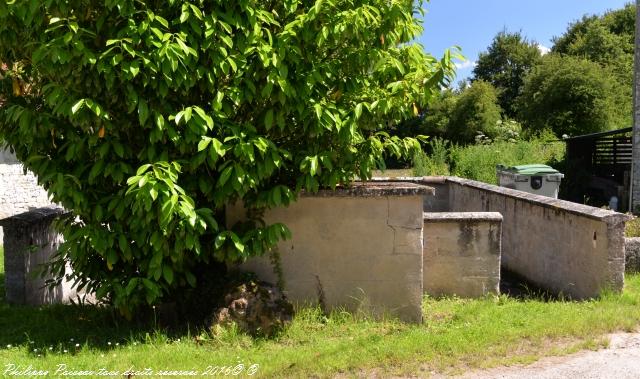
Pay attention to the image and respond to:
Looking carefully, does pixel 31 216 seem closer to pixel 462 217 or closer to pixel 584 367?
pixel 462 217

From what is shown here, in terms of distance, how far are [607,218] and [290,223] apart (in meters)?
3.80

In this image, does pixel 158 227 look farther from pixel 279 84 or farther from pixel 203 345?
pixel 279 84

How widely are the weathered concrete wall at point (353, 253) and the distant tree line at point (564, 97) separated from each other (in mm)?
19442

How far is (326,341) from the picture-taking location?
5.73 metres

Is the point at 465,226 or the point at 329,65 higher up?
the point at 329,65

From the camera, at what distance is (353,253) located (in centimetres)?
639

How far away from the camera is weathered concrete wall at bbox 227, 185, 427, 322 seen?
6320 mm

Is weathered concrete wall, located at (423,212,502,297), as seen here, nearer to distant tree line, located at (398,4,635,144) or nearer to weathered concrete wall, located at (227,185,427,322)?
weathered concrete wall, located at (227,185,427,322)

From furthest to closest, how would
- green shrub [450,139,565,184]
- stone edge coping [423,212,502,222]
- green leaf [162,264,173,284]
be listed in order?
green shrub [450,139,565,184], stone edge coping [423,212,502,222], green leaf [162,264,173,284]

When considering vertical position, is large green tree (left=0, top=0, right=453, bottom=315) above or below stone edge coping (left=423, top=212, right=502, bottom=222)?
above

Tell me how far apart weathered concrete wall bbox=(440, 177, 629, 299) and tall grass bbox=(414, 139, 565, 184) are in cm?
870

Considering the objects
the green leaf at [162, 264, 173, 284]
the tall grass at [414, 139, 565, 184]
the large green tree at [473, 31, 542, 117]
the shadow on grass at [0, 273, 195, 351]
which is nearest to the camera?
the green leaf at [162, 264, 173, 284]

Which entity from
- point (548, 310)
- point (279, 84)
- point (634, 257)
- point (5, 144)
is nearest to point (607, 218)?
point (548, 310)

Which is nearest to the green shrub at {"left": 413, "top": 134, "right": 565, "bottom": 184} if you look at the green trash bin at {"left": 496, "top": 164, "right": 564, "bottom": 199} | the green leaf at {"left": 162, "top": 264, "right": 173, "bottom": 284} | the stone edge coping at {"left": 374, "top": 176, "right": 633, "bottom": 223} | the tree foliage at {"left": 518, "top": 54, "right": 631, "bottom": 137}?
the green trash bin at {"left": 496, "top": 164, "right": 564, "bottom": 199}
